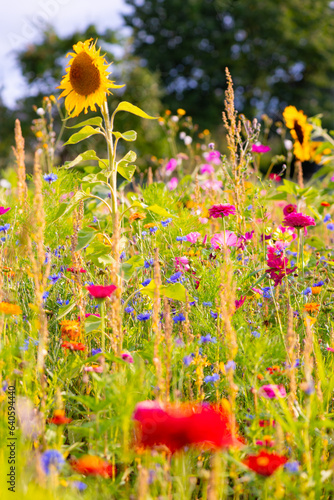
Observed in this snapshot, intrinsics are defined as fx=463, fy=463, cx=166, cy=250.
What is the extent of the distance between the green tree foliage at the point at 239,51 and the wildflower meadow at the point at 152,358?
76.2ft

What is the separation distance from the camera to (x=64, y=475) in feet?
4.41

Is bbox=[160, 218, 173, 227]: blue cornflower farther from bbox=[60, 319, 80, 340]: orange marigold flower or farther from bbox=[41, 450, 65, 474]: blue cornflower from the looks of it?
bbox=[41, 450, 65, 474]: blue cornflower

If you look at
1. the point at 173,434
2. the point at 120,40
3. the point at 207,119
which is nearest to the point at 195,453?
the point at 173,434

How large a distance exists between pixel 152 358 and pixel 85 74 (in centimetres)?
134

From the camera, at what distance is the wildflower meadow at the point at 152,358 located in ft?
3.82

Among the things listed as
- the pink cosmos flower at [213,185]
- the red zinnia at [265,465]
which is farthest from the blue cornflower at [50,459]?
the pink cosmos flower at [213,185]

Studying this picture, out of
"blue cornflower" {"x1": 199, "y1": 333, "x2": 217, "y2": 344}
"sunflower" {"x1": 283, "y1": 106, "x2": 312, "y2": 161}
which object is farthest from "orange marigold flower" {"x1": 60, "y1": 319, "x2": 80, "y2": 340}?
"sunflower" {"x1": 283, "y1": 106, "x2": 312, "y2": 161}

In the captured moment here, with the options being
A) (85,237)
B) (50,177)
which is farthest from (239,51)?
(85,237)

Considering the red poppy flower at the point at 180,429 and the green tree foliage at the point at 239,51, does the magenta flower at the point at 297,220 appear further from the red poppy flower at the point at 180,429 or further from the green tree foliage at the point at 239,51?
the green tree foliage at the point at 239,51

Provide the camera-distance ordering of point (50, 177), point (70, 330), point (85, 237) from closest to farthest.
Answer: point (70, 330)
point (85, 237)
point (50, 177)

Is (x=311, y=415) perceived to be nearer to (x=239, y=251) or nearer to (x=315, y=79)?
(x=239, y=251)

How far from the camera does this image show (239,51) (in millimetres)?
25719

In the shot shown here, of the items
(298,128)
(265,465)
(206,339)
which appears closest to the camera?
(265,465)

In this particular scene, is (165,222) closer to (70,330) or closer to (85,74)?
(85,74)
